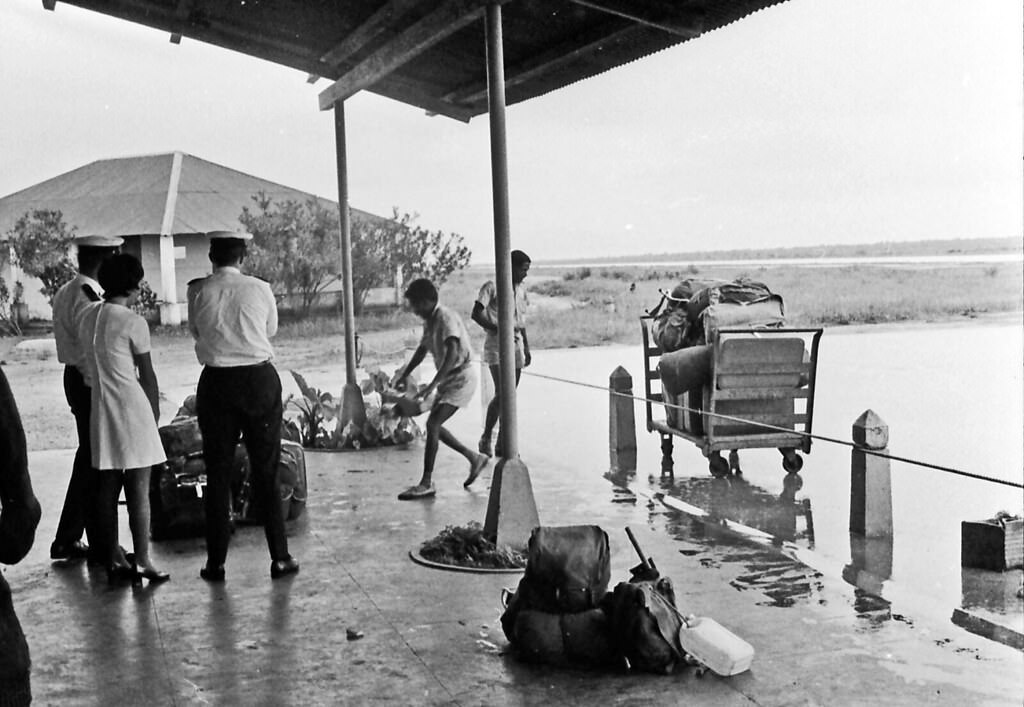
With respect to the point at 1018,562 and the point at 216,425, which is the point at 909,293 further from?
the point at 216,425

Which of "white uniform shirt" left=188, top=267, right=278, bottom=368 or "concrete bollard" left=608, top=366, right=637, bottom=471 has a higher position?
"white uniform shirt" left=188, top=267, right=278, bottom=368

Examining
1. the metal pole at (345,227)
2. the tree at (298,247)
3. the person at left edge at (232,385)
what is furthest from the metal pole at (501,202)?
the tree at (298,247)

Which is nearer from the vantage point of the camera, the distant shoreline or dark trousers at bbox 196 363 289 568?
dark trousers at bbox 196 363 289 568

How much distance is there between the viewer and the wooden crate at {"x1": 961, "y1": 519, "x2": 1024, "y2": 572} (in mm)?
6477

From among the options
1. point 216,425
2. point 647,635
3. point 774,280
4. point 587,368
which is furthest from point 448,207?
point 647,635

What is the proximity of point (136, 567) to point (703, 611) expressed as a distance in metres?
Answer: 3.23

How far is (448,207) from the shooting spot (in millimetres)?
17188

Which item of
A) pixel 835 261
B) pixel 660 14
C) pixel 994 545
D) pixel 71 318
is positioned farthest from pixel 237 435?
pixel 835 261

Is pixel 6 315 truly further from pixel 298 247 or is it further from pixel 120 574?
pixel 120 574

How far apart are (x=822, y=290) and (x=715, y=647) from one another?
16630mm

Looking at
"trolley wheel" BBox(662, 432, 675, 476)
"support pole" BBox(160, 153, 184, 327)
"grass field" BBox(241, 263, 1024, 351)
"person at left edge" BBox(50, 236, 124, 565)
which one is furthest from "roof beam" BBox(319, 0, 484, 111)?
"grass field" BBox(241, 263, 1024, 351)

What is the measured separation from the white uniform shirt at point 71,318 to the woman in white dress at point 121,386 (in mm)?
224

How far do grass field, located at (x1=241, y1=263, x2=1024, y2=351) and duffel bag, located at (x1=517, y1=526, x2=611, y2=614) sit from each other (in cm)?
1388

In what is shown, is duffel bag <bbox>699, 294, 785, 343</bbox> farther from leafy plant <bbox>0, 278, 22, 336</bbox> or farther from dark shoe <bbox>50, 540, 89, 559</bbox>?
leafy plant <bbox>0, 278, 22, 336</bbox>
